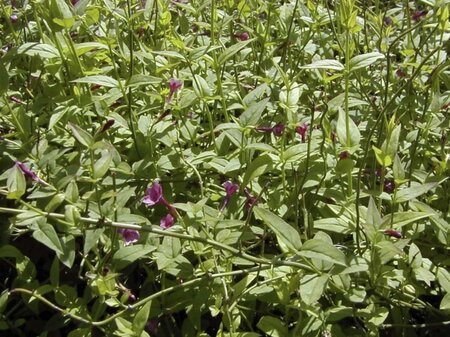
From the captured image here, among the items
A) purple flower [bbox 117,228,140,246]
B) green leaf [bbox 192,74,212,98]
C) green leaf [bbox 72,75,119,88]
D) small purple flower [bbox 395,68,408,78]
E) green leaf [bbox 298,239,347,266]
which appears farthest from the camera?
small purple flower [bbox 395,68,408,78]

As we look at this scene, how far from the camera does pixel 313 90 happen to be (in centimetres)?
196

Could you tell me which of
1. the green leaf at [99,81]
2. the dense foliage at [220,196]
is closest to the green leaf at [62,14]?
the dense foliage at [220,196]

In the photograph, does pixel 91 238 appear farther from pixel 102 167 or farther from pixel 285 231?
pixel 285 231

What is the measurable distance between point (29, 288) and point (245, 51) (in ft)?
3.04

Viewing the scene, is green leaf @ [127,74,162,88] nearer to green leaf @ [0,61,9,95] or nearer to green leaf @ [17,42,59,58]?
green leaf @ [17,42,59,58]

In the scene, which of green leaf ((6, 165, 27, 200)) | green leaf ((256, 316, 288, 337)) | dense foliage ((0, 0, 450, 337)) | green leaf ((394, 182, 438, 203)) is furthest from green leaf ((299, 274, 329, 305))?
green leaf ((6, 165, 27, 200))

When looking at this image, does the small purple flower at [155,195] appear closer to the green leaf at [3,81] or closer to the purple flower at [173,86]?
the purple flower at [173,86]

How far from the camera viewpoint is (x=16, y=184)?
1.33 meters

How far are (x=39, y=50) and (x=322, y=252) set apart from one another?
0.84m

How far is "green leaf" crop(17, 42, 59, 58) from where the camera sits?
1578 mm

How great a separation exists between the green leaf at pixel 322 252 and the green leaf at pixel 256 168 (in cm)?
26

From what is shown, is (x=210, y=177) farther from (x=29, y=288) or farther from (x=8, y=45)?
(x=8, y=45)

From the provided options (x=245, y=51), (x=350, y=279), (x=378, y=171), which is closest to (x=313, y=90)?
(x=245, y=51)

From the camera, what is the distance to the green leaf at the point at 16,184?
131cm
